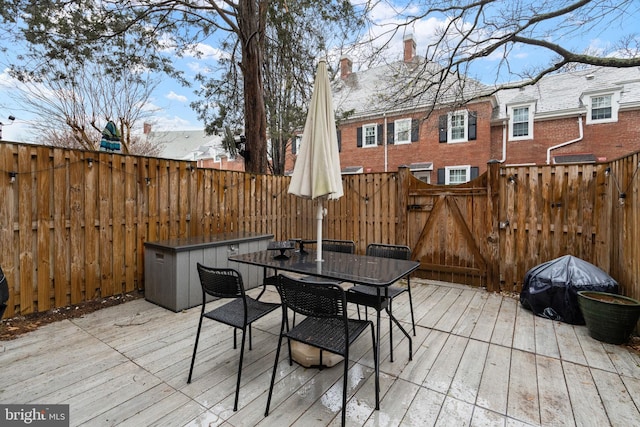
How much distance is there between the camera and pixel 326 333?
2.02 m

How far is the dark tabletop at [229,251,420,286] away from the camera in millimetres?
2221

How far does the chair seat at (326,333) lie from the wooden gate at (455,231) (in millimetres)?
3474

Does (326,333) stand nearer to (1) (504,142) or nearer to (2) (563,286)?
(2) (563,286)

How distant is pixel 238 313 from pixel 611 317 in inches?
136

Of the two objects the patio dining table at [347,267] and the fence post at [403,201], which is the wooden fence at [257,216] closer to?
the fence post at [403,201]

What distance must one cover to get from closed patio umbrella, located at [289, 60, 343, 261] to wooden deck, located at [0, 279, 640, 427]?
3.88 feet

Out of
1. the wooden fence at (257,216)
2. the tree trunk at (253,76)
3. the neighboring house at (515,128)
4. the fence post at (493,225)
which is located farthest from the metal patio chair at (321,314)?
the neighboring house at (515,128)

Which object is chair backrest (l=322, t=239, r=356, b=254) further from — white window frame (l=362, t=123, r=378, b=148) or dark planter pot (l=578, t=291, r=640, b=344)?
white window frame (l=362, t=123, r=378, b=148)

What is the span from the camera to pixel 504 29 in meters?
5.61

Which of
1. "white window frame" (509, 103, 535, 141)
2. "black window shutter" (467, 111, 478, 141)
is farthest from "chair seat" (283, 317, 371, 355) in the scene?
"white window frame" (509, 103, 535, 141)

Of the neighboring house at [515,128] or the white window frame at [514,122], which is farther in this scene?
the white window frame at [514,122]

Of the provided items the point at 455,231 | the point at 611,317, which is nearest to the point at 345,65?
the point at 455,231

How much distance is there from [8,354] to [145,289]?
147cm

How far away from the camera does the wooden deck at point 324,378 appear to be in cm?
186
